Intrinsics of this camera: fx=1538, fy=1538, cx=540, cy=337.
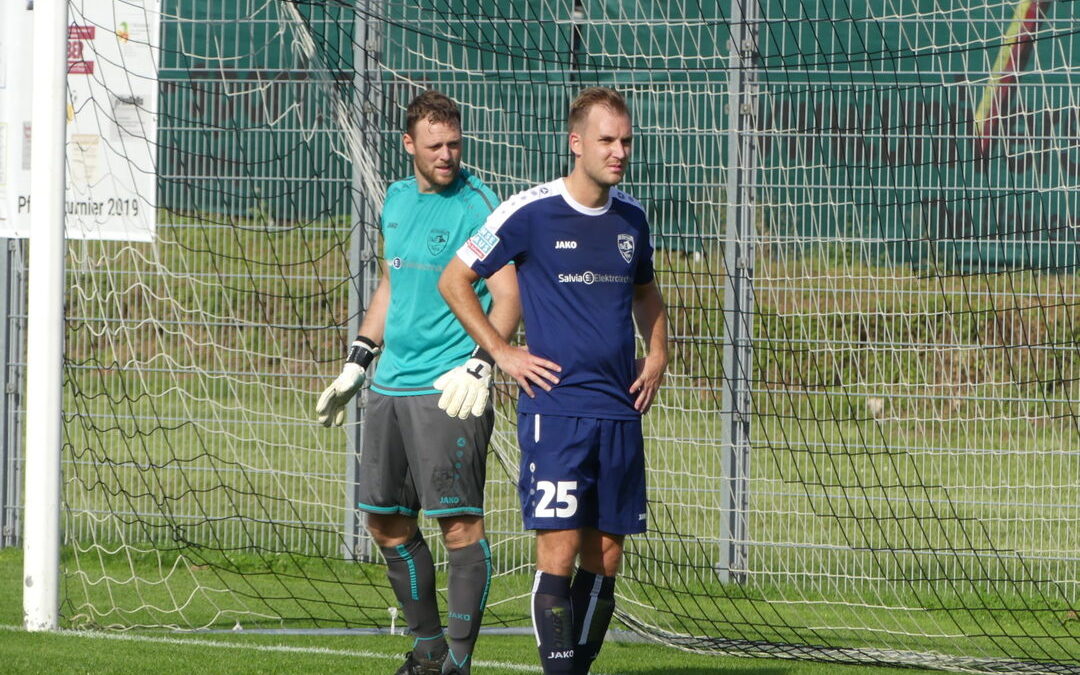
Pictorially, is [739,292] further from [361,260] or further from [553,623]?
[553,623]

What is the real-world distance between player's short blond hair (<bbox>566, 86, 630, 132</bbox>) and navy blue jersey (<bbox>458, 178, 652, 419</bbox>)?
0.71 feet

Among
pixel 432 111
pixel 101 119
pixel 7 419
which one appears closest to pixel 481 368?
pixel 432 111

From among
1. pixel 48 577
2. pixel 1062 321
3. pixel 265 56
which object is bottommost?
pixel 48 577

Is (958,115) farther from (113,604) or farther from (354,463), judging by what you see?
(113,604)

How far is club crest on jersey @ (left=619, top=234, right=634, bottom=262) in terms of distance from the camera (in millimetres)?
4992

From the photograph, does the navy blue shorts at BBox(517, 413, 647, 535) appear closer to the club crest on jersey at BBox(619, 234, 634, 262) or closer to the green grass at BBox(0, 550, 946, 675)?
the club crest on jersey at BBox(619, 234, 634, 262)

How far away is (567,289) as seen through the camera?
16.1ft

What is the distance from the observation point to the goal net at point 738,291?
26.2ft

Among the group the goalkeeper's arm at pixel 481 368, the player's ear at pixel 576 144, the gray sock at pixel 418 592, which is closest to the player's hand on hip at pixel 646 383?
the goalkeeper's arm at pixel 481 368

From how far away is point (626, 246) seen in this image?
5008 mm

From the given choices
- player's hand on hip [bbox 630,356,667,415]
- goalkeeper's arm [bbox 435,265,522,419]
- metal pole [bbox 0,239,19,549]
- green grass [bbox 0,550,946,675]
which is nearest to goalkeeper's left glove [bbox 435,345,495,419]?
goalkeeper's arm [bbox 435,265,522,419]

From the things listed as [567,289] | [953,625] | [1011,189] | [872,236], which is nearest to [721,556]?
[953,625]

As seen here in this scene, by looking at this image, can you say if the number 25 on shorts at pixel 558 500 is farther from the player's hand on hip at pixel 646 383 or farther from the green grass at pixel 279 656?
the green grass at pixel 279 656

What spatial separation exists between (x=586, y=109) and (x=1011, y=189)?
411 cm
